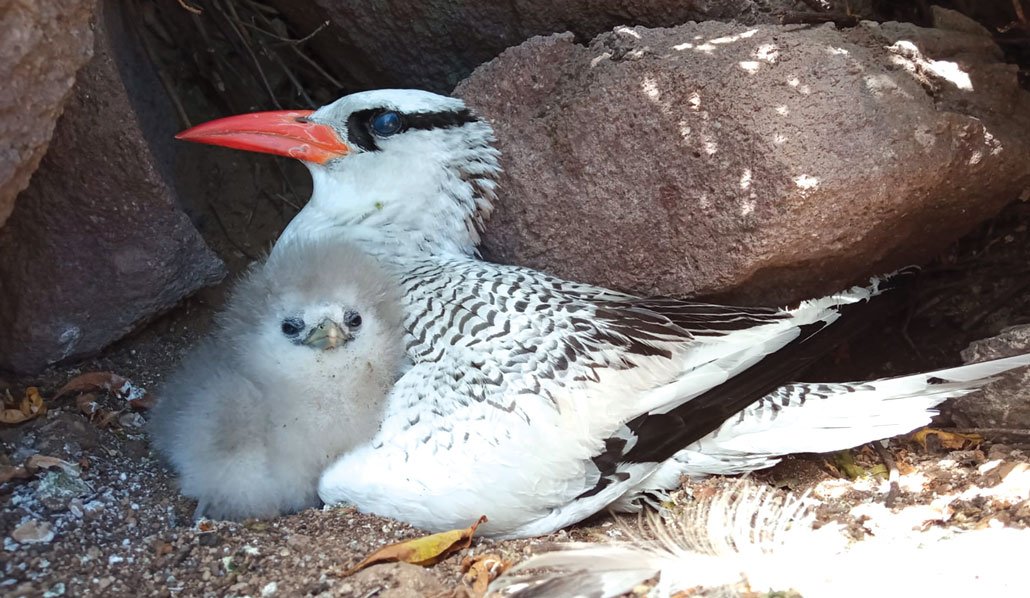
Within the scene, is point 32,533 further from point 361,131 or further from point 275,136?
point 361,131

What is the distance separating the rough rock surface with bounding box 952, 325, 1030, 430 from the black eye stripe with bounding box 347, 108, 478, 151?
1656 millimetres

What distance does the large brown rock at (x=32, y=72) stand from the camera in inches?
69.6

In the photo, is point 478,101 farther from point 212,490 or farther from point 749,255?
point 212,490

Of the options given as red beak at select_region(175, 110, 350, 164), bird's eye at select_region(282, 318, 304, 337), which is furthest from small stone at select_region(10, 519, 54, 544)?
red beak at select_region(175, 110, 350, 164)

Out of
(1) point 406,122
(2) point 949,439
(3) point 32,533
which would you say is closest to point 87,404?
(3) point 32,533

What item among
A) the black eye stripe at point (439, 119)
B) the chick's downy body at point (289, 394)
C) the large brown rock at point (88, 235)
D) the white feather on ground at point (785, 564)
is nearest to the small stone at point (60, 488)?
the chick's downy body at point (289, 394)

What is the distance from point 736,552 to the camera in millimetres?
2037

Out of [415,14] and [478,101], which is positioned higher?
[415,14]

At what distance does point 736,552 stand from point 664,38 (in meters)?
1.48

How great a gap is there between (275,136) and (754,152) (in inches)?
56.3

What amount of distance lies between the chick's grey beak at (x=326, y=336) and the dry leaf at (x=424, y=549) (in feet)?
1.71

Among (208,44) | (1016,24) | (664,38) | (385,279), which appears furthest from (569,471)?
(208,44)

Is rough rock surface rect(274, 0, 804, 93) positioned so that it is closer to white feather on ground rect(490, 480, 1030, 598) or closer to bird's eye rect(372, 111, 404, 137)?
bird's eye rect(372, 111, 404, 137)

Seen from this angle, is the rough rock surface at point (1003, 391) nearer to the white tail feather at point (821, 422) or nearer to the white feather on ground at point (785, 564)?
the white tail feather at point (821, 422)
